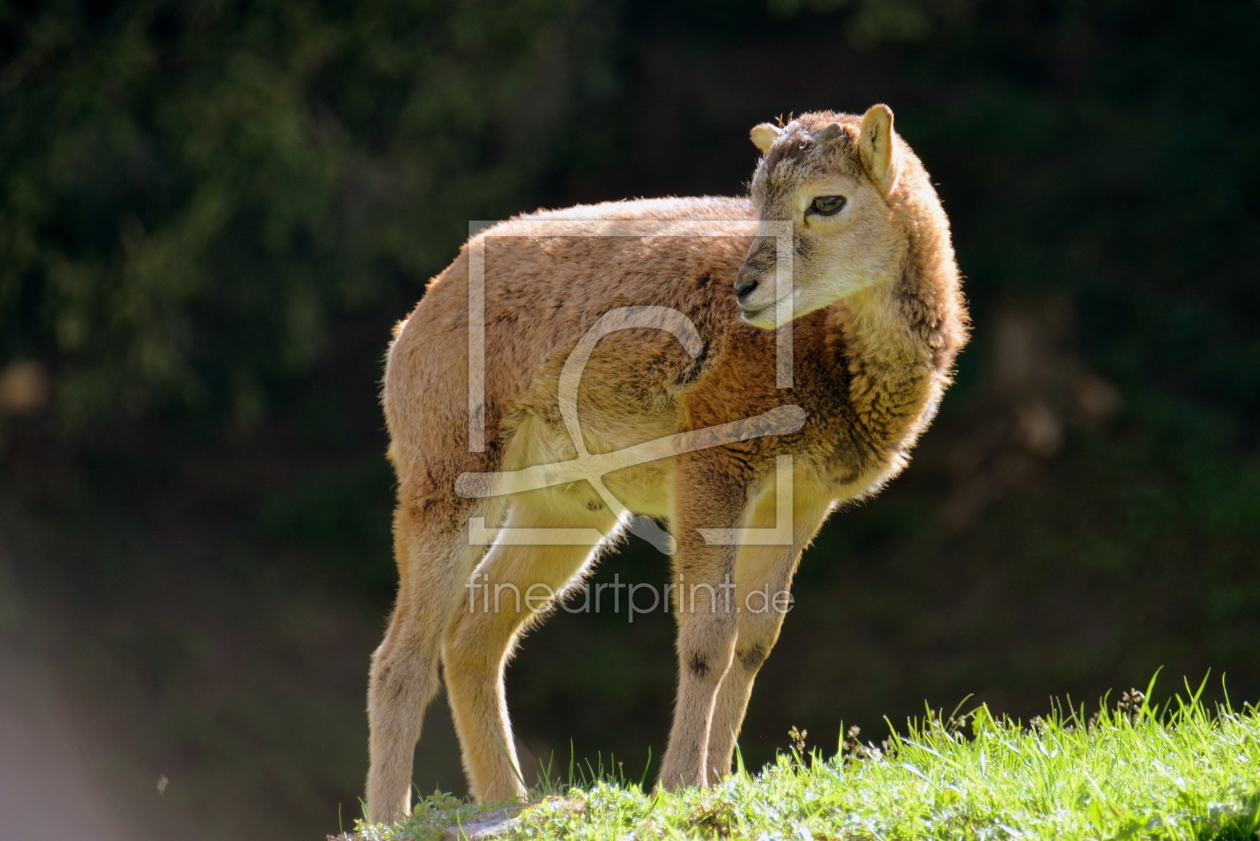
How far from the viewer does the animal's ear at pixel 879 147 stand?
4629mm

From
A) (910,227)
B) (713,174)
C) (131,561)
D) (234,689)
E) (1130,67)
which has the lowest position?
(234,689)

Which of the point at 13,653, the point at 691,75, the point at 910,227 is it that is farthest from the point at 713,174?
the point at 910,227

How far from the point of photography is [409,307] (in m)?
15.4

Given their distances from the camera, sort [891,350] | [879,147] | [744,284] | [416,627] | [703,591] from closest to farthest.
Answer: [744,284], [879,147], [703,591], [891,350], [416,627]

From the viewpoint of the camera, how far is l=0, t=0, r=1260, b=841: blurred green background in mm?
10969

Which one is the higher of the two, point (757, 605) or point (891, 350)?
point (891, 350)

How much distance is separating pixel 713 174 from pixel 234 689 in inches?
307

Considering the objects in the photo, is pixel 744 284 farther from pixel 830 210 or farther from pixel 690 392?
pixel 690 392

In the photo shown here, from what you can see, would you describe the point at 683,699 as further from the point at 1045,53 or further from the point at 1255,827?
the point at 1045,53

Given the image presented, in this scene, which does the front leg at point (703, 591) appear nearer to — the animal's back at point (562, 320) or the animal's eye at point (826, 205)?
the animal's back at point (562, 320)

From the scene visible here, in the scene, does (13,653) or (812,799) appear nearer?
(812,799)

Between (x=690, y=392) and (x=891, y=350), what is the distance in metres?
0.81

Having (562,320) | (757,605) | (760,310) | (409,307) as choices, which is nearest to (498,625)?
(757,605)

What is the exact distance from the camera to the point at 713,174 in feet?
48.6
